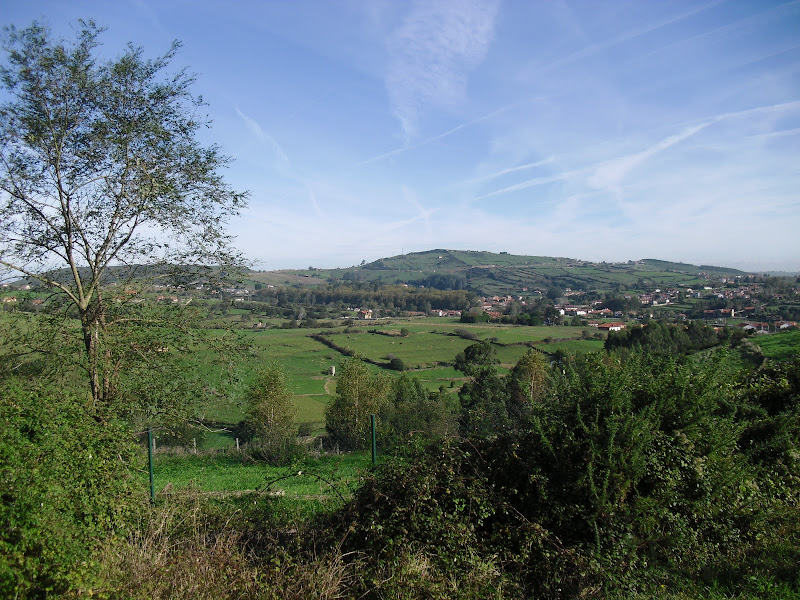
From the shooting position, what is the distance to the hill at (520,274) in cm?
12719

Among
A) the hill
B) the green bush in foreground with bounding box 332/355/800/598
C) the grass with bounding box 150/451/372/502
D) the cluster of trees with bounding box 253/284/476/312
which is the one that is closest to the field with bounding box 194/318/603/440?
the grass with bounding box 150/451/372/502

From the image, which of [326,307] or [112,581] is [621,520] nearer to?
[112,581]

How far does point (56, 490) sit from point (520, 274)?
154m

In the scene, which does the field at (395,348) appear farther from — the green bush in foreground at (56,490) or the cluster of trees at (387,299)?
the cluster of trees at (387,299)

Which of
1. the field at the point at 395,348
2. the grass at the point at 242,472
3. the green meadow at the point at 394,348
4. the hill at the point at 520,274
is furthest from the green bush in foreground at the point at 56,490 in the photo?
the hill at the point at 520,274

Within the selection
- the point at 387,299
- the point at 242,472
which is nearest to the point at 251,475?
the point at 242,472

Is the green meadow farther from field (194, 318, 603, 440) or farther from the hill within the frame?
the hill

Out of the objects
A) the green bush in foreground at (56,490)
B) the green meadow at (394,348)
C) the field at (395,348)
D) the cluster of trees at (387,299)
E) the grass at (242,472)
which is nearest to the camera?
the green bush in foreground at (56,490)

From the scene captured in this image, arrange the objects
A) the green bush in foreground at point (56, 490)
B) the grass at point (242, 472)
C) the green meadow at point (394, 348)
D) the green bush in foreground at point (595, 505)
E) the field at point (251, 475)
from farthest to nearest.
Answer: the green meadow at point (394, 348) < the grass at point (242, 472) < the field at point (251, 475) < the green bush in foreground at point (595, 505) < the green bush in foreground at point (56, 490)

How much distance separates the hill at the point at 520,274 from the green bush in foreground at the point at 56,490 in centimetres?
10629

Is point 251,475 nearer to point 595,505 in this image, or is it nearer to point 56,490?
point 56,490

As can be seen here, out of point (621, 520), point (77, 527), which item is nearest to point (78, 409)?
point (77, 527)

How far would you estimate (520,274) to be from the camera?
152000 millimetres

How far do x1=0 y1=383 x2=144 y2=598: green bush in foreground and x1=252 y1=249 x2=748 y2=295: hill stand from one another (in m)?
106
